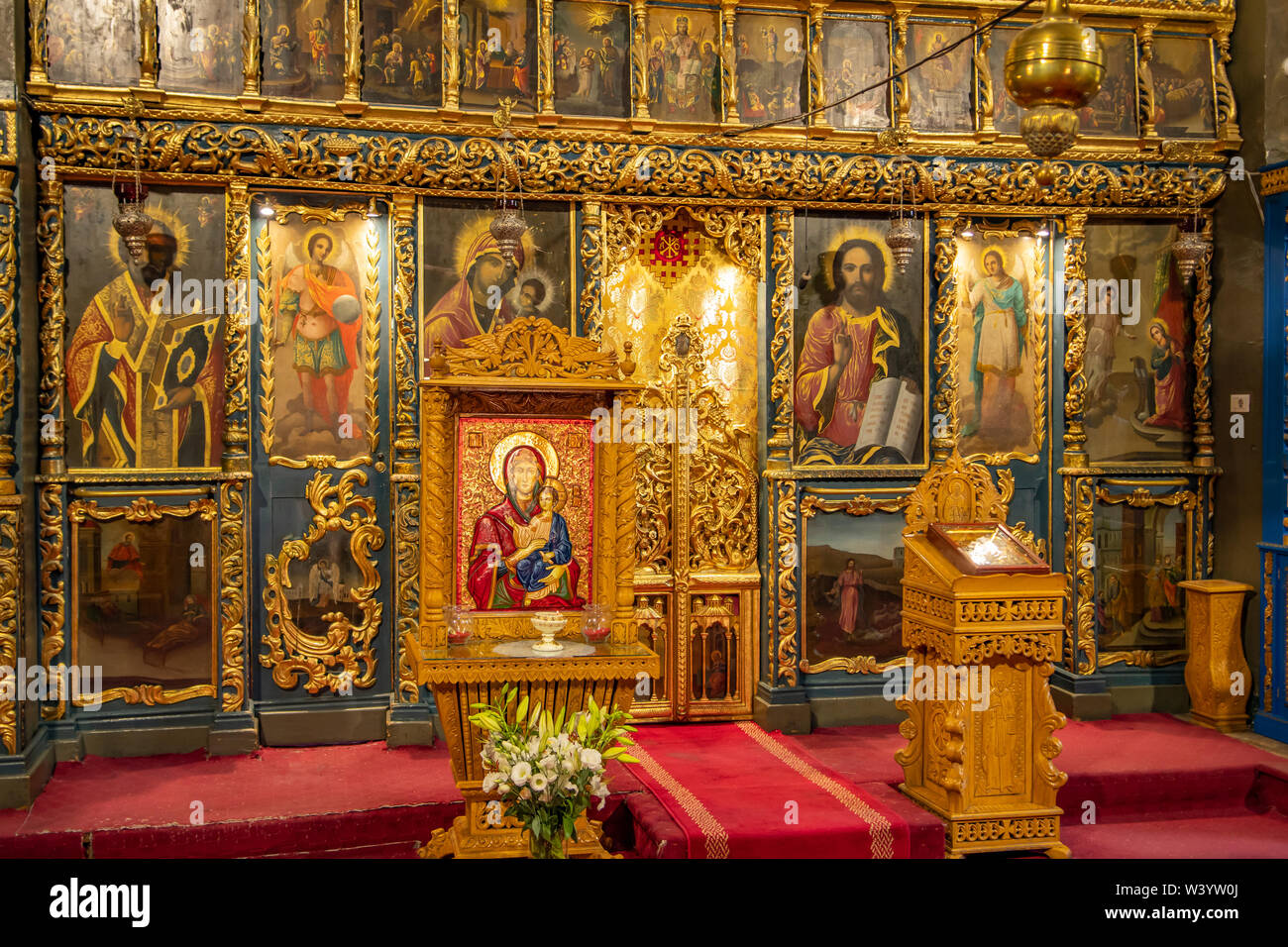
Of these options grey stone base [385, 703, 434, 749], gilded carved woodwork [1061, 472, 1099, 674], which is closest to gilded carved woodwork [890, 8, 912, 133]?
gilded carved woodwork [1061, 472, 1099, 674]

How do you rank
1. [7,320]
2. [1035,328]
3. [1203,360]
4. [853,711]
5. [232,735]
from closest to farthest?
[7,320] → [232,735] → [853,711] → [1035,328] → [1203,360]

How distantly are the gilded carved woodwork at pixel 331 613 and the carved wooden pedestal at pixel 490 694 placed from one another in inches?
79.3

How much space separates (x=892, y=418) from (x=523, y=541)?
3.48 m

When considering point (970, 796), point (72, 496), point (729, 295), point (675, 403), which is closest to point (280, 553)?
point (72, 496)

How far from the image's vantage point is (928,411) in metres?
8.49

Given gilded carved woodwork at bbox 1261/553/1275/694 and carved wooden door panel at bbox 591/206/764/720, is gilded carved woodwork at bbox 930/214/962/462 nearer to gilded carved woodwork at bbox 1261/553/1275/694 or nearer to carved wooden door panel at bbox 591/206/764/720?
carved wooden door panel at bbox 591/206/764/720

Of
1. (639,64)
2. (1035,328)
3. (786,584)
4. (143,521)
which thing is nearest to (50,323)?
(143,521)

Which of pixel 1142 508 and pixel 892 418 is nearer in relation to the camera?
pixel 892 418

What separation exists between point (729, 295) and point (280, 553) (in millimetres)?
3766

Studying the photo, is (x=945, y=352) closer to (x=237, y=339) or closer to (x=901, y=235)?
(x=901, y=235)

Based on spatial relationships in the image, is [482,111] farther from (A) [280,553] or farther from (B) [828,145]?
(A) [280,553]

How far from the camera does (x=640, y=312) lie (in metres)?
8.50

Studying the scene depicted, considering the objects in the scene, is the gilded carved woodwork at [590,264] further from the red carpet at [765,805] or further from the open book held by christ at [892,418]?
the red carpet at [765,805]

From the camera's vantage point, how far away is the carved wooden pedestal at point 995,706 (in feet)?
20.2
